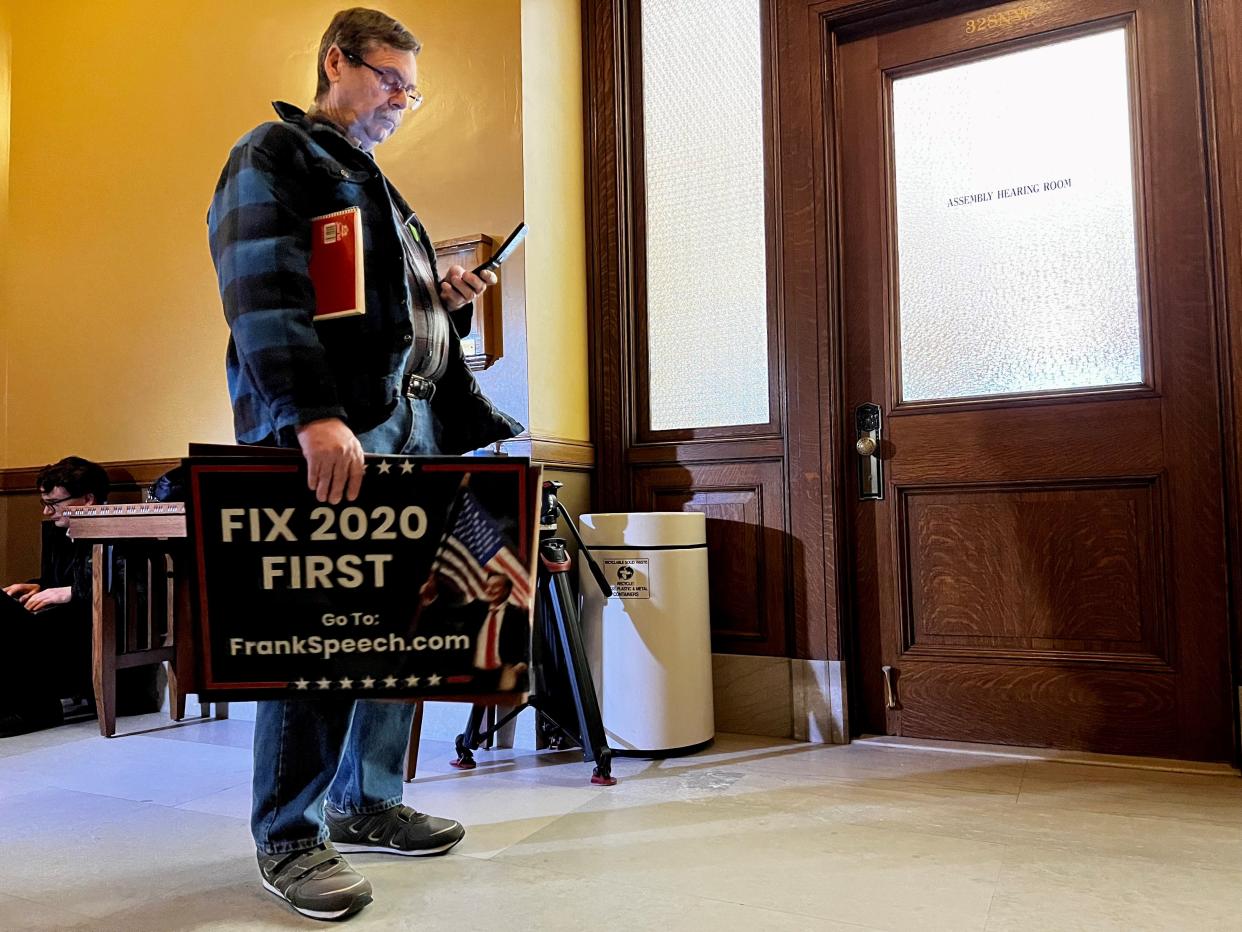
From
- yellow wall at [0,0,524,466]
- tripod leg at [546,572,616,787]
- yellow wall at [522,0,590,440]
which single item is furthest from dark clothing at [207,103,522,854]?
yellow wall at [0,0,524,466]

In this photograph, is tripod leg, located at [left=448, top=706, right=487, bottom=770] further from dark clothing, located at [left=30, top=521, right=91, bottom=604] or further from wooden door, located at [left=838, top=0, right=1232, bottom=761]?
dark clothing, located at [left=30, top=521, right=91, bottom=604]

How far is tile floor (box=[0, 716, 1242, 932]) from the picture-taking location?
1.35 m

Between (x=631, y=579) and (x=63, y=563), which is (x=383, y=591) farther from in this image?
(x=63, y=563)

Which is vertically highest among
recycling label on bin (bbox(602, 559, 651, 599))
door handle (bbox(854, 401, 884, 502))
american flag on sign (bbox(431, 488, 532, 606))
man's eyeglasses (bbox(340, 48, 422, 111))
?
man's eyeglasses (bbox(340, 48, 422, 111))

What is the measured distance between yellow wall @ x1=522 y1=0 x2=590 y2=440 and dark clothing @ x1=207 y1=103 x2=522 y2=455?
107 centimetres

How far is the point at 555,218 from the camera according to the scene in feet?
8.89

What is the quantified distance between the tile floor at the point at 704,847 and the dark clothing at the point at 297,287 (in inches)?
30.6

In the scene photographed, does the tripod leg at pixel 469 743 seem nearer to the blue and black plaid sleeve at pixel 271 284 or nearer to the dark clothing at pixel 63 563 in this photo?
the blue and black plaid sleeve at pixel 271 284

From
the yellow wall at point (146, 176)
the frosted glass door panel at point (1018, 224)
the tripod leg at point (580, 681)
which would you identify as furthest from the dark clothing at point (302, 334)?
the frosted glass door panel at point (1018, 224)

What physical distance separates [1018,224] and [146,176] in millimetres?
2953

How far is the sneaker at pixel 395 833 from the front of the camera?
161 cm

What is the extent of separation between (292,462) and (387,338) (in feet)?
1.00

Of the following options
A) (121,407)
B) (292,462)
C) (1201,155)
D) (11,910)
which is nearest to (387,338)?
(292,462)

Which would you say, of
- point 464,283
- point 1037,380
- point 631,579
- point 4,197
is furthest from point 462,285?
point 4,197
